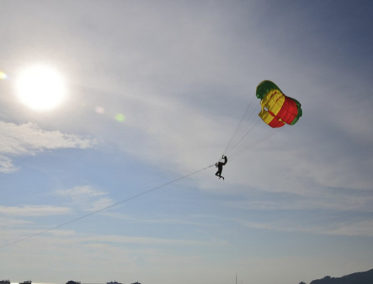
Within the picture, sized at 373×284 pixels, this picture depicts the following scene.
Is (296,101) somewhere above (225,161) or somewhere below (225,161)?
above

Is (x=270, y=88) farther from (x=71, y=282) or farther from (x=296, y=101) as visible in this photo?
(x=71, y=282)

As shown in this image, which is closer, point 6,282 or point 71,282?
point 6,282

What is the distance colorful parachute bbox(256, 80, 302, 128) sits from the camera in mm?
25688

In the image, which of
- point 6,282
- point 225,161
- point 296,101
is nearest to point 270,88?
point 296,101

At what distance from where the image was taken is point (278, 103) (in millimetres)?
25766

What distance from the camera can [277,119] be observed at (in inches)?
1054

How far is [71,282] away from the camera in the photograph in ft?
568

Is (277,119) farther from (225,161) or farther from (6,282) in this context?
(6,282)

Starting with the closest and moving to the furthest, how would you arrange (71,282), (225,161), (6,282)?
(225,161), (6,282), (71,282)

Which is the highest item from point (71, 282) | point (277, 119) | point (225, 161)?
point (277, 119)

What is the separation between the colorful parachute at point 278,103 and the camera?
25.7m

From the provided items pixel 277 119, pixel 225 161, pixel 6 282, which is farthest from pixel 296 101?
pixel 6 282

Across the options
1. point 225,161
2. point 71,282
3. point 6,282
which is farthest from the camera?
point 71,282

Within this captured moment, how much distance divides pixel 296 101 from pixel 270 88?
8.54 ft
